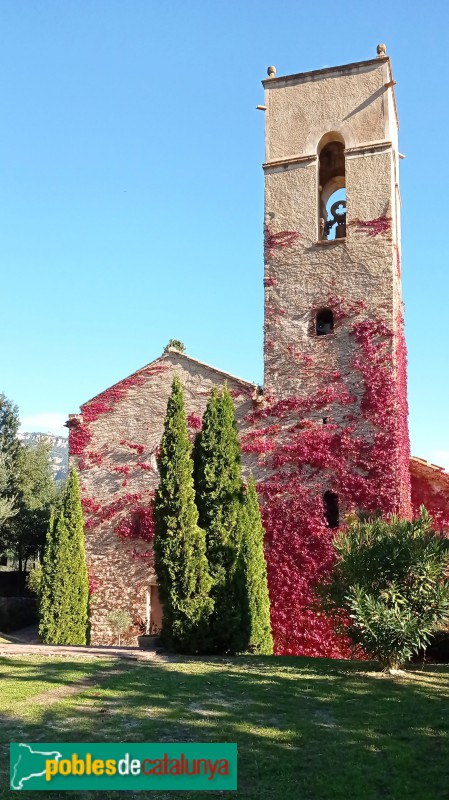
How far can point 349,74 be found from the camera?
20.2 metres

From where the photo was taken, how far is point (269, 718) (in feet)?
26.9

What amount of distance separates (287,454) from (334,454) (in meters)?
1.23

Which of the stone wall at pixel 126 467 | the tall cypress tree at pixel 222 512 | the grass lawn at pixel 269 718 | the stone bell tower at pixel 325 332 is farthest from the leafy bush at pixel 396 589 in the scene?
the stone wall at pixel 126 467

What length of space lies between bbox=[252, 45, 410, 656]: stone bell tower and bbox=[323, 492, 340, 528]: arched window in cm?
3

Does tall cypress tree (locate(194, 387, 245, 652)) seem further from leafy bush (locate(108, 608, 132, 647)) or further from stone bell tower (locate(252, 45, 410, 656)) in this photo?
leafy bush (locate(108, 608, 132, 647))

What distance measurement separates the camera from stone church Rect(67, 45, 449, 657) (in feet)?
59.8

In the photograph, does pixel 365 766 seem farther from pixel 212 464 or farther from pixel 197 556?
pixel 212 464

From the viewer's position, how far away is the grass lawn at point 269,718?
634 centimetres

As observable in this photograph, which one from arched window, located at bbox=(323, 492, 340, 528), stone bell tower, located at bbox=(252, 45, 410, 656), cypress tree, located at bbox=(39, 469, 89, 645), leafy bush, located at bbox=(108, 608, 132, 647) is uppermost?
stone bell tower, located at bbox=(252, 45, 410, 656)

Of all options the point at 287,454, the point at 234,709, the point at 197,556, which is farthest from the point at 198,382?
the point at 234,709

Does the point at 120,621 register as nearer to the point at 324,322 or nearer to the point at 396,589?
the point at 396,589

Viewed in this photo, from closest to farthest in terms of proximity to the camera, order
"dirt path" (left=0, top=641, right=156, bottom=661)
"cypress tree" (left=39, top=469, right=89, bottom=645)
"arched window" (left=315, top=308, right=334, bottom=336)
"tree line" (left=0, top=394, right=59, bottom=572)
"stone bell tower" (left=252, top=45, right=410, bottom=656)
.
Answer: "dirt path" (left=0, top=641, right=156, bottom=661) → "cypress tree" (left=39, top=469, right=89, bottom=645) → "stone bell tower" (left=252, top=45, right=410, bottom=656) → "arched window" (left=315, top=308, right=334, bottom=336) → "tree line" (left=0, top=394, right=59, bottom=572)

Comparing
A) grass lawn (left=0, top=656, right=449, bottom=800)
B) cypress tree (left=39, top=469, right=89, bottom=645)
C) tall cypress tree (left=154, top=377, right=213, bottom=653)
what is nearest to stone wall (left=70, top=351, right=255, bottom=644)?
cypress tree (left=39, top=469, right=89, bottom=645)

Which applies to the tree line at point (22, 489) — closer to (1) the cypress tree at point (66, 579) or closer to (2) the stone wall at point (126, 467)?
(2) the stone wall at point (126, 467)
